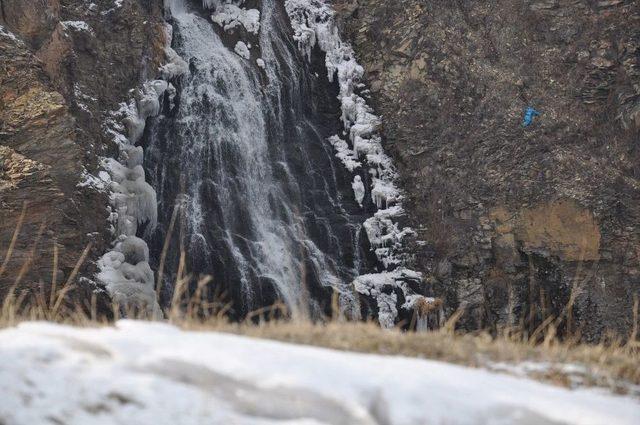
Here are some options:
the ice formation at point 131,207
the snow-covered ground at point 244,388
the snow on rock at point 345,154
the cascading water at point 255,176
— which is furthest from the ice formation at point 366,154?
the snow-covered ground at point 244,388

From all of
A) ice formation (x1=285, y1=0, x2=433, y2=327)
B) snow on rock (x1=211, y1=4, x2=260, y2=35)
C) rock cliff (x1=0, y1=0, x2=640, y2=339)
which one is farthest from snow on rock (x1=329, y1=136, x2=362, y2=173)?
snow on rock (x1=211, y1=4, x2=260, y2=35)

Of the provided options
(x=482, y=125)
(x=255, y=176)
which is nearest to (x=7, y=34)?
(x=255, y=176)

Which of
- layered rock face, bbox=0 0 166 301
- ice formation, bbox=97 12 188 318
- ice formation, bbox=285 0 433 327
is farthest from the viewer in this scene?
ice formation, bbox=285 0 433 327

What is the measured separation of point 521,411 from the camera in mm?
3223

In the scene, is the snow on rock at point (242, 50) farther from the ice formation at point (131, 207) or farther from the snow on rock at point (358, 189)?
the snow on rock at point (358, 189)

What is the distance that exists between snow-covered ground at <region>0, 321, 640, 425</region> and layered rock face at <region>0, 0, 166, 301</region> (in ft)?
25.1

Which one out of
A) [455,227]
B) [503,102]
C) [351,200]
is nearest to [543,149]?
[503,102]

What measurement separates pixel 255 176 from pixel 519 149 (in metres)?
5.30

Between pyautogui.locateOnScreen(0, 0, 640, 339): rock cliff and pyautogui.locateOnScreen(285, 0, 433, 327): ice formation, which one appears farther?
pyautogui.locateOnScreen(285, 0, 433, 327): ice formation

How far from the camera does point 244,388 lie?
3.28 metres

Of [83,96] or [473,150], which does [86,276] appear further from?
[473,150]

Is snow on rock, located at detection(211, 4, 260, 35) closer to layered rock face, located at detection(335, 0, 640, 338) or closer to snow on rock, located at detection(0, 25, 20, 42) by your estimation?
layered rock face, located at detection(335, 0, 640, 338)

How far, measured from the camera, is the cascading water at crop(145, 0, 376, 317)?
13984 millimetres

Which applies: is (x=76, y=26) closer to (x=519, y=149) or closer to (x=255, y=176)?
(x=255, y=176)
